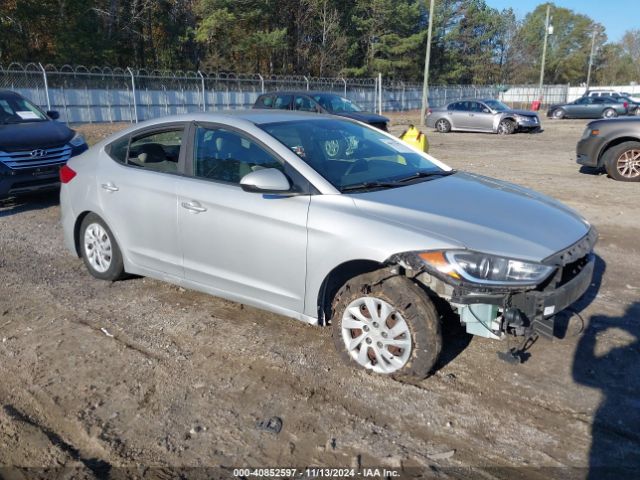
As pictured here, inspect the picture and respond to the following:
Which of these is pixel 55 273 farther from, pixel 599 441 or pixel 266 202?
pixel 599 441

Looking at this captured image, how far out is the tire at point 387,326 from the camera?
3285 mm

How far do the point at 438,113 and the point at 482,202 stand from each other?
22500mm

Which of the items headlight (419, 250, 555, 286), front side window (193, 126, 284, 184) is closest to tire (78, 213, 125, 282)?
front side window (193, 126, 284, 184)

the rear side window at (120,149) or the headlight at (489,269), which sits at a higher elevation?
the rear side window at (120,149)

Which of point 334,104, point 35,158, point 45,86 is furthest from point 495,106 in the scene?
point 35,158

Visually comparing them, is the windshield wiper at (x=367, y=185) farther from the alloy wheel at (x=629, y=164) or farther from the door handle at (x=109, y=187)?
the alloy wheel at (x=629, y=164)

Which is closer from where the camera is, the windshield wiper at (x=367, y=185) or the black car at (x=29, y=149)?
the windshield wiper at (x=367, y=185)

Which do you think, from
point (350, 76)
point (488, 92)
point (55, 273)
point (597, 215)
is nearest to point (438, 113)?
point (597, 215)

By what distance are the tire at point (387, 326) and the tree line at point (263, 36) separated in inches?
1365

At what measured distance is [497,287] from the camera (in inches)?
122

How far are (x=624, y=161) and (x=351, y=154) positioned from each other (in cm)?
844

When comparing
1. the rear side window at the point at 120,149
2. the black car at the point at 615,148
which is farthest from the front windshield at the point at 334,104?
the rear side window at the point at 120,149

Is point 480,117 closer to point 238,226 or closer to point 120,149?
point 120,149

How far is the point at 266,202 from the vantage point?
3797mm
